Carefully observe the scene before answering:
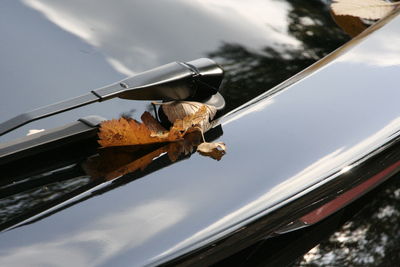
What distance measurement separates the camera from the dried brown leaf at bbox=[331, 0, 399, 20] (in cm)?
163

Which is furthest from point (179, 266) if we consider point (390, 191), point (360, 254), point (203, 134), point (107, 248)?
point (390, 191)

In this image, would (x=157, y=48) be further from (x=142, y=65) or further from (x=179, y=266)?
(x=179, y=266)

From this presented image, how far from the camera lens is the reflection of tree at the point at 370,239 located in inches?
49.5

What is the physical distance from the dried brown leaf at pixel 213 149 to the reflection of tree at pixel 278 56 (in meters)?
0.18

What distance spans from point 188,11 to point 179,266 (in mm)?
777

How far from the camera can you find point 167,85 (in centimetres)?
117

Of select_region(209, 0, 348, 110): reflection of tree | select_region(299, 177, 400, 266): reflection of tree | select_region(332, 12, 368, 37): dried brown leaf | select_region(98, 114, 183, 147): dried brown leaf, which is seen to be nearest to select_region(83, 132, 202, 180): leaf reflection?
select_region(98, 114, 183, 147): dried brown leaf

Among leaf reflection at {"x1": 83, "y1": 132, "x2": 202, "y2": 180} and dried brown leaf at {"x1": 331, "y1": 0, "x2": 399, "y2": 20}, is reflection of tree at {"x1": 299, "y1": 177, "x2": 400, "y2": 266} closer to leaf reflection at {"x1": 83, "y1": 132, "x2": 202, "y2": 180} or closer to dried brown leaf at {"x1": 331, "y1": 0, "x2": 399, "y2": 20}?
leaf reflection at {"x1": 83, "y1": 132, "x2": 202, "y2": 180}

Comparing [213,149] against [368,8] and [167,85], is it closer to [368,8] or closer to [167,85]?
[167,85]

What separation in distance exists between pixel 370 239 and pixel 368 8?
60cm

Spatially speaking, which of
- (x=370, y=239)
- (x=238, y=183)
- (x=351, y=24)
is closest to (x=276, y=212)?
(x=238, y=183)

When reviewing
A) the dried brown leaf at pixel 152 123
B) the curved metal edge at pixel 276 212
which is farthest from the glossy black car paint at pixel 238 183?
the dried brown leaf at pixel 152 123

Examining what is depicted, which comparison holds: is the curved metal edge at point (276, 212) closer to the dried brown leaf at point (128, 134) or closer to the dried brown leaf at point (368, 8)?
the dried brown leaf at point (128, 134)

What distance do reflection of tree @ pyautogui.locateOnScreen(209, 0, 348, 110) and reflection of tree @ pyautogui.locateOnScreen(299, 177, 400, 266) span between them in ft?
1.01
